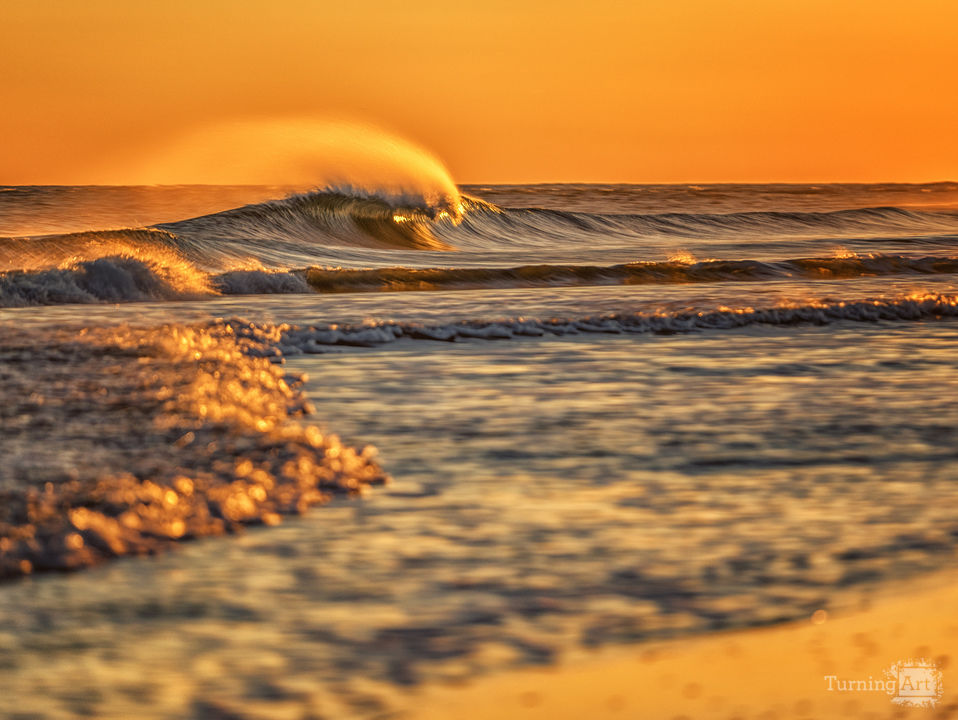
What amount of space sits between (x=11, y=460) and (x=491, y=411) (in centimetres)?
198

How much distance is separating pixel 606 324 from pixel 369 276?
19.7 ft

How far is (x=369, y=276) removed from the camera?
45.9 ft

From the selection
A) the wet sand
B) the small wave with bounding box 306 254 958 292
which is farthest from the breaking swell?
the small wave with bounding box 306 254 958 292

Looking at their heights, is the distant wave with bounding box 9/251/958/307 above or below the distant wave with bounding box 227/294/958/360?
above

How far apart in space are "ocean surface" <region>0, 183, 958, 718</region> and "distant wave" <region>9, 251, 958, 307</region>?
2.72 meters

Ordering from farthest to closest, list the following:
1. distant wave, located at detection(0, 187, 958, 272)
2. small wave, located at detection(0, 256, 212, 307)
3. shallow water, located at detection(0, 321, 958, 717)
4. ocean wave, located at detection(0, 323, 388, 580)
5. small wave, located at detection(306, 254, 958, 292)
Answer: distant wave, located at detection(0, 187, 958, 272), small wave, located at detection(306, 254, 958, 292), small wave, located at detection(0, 256, 212, 307), ocean wave, located at detection(0, 323, 388, 580), shallow water, located at detection(0, 321, 958, 717)

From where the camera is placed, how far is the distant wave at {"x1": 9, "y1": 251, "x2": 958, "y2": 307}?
465 inches

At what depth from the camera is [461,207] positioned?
25.7 m

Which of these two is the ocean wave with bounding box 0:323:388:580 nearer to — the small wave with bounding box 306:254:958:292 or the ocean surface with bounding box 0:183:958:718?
the ocean surface with bounding box 0:183:958:718

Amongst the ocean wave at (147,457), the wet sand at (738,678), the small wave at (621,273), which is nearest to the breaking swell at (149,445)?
the ocean wave at (147,457)

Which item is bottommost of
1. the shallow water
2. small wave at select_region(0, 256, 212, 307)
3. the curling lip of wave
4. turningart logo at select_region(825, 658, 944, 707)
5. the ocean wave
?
turningart logo at select_region(825, 658, 944, 707)

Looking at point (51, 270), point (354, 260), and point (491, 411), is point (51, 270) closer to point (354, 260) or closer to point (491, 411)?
point (354, 260)

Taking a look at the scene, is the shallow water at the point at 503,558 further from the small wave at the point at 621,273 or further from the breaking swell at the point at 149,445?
the small wave at the point at 621,273

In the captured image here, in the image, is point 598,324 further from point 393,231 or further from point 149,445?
point 393,231
